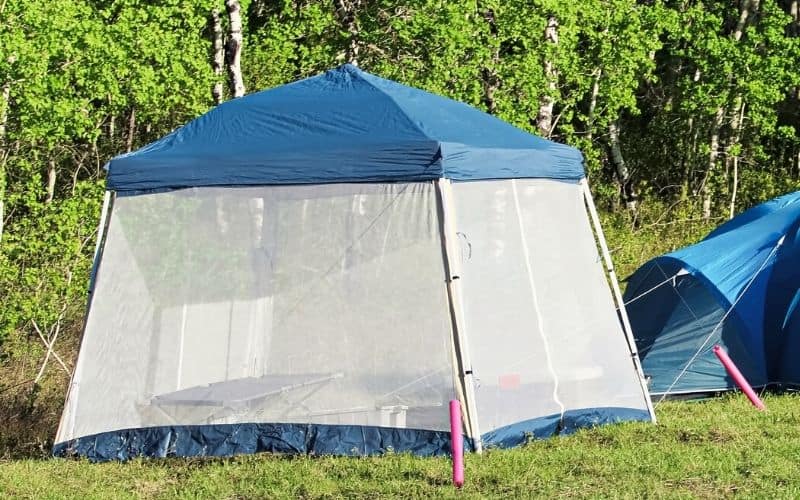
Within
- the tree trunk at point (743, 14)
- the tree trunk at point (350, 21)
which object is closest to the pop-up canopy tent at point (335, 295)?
the tree trunk at point (350, 21)

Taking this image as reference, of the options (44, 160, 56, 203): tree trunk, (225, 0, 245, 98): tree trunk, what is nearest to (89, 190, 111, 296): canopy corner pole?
(44, 160, 56, 203): tree trunk

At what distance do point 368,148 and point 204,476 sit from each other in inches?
91.9

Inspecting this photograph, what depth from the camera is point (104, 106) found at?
1465 cm

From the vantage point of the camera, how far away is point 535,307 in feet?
28.9

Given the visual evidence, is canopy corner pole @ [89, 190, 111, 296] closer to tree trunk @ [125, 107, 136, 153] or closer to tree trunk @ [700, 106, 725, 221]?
tree trunk @ [125, 107, 136, 153]

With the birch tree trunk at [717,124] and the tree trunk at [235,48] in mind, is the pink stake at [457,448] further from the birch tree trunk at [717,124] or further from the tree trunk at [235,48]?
the birch tree trunk at [717,124]

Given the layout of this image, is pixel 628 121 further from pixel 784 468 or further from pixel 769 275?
pixel 784 468

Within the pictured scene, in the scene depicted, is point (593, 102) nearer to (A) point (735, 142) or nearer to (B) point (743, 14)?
(B) point (743, 14)

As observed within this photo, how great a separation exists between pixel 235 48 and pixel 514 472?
9.61m

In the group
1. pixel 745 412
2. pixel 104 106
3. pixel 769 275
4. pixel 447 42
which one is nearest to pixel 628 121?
pixel 447 42

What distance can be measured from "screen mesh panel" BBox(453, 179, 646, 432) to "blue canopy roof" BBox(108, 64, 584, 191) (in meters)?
0.24

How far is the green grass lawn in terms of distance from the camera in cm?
704

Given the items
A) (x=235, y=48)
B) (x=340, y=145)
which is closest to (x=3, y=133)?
(x=235, y=48)

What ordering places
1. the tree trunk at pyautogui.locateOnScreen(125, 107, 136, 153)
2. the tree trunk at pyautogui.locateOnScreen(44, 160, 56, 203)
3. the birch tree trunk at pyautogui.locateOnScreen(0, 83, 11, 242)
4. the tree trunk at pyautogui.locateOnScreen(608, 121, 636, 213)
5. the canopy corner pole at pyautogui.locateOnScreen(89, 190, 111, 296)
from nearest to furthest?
the canopy corner pole at pyautogui.locateOnScreen(89, 190, 111, 296)
the birch tree trunk at pyautogui.locateOnScreen(0, 83, 11, 242)
the tree trunk at pyautogui.locateOnScreen(44, 160, 56, 203)
the tree trunk at pyautogui.locateOnScreen(125, 107, 136, 153)
the tree trunk at pyautogui.locateOnScreen(608, 121, 636, 213)
